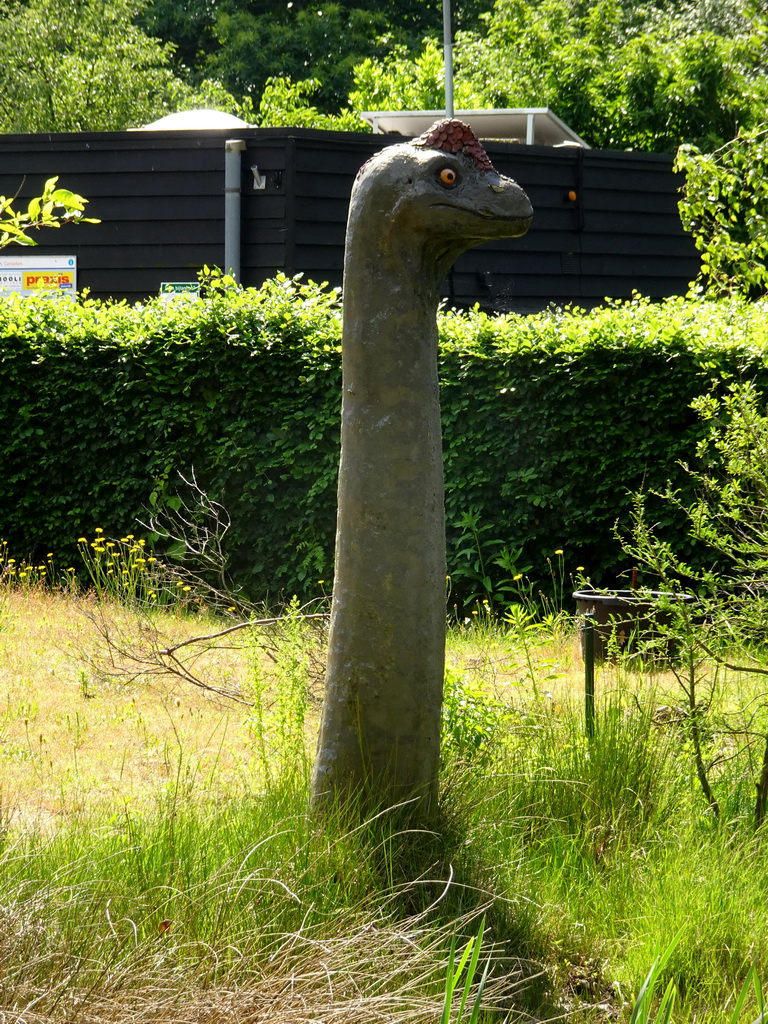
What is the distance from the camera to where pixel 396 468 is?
322 centimetres

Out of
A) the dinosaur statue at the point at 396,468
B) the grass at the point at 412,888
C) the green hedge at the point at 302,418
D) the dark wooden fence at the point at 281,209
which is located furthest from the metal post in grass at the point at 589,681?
the dark wooden fence at the point at 281,209

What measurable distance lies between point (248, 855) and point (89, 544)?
6.17 meters

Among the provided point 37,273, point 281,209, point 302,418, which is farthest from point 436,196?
point 37,273

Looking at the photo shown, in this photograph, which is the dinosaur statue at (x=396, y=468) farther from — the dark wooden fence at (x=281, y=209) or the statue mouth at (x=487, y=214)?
the dark wooden fence at (x=281, y=209)

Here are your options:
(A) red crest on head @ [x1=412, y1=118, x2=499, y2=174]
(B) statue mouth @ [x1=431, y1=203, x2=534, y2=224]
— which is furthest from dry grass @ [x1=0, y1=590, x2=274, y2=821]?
(A) red crest on head @ [x1=412, y1=118, x2=499, y2=174]

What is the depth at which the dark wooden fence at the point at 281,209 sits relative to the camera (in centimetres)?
1206

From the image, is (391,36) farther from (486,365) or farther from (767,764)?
(767,764)

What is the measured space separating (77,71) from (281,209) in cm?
1105

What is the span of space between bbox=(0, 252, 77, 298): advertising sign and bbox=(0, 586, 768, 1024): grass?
9187 millimetres

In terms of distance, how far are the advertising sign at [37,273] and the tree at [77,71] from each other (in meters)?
9.45

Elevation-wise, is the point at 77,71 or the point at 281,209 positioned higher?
the point at 77,71

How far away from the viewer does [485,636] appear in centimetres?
686

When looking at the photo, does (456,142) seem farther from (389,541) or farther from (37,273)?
(37,273)

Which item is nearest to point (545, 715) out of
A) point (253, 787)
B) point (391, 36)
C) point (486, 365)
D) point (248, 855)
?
point (253, 787)
